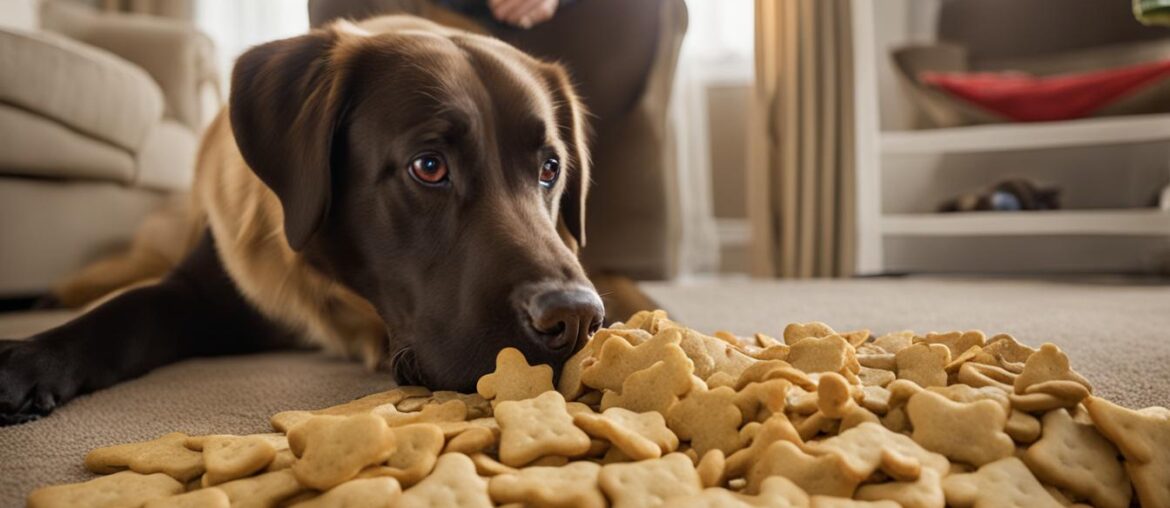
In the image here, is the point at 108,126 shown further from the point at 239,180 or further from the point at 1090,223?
the point at 1090,223

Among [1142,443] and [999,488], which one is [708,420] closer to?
[999,488]

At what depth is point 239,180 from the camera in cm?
141

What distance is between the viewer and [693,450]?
0.79m

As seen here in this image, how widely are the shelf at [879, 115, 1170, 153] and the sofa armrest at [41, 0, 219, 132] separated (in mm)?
2832

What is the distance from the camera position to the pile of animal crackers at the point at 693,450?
2.20 ft

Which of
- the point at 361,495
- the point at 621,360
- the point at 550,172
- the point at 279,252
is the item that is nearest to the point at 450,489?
the point at 361,495

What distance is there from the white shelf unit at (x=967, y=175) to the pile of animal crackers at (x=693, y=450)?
7.97ft

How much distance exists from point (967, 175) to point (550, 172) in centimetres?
292

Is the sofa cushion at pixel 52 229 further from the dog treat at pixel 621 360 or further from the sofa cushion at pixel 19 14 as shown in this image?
the sofa cushion at pixel 19 14

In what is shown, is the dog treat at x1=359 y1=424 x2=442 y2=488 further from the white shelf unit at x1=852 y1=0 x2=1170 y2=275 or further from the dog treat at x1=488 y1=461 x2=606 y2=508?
the white shelf unit at x1=852 y1=0 x2=1170 y2=275

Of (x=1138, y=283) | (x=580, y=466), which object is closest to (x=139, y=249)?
(x=580, y=466)

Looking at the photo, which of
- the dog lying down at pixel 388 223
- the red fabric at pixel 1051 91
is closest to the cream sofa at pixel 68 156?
the dog lying down at pixel 388 223

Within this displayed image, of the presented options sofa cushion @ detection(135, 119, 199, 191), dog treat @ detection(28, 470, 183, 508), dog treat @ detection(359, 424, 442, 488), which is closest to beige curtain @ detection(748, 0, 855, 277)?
sofa cushion @ detection(135, 119, 199, 191)

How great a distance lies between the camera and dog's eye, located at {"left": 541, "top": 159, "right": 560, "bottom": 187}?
1253 millimetres
